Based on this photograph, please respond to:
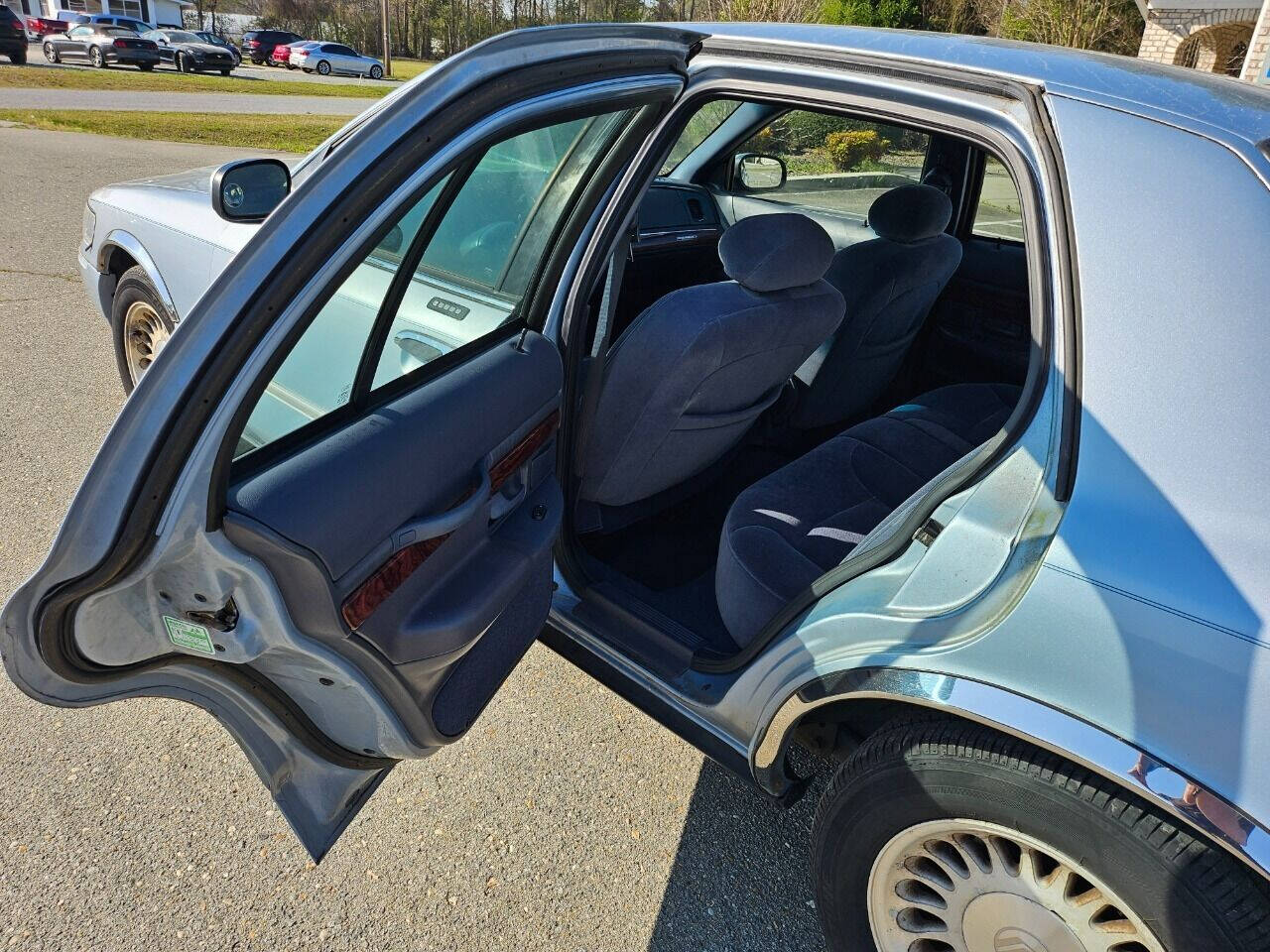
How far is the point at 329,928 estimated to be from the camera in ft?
6.05

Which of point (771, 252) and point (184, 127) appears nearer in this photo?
point (771, 252)

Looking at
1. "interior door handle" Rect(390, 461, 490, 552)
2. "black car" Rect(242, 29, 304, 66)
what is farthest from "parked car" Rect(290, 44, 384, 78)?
"interior door handle" Rect(390, 461, 490, 552)

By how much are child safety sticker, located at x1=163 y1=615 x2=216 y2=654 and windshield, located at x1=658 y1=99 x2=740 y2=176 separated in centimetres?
292

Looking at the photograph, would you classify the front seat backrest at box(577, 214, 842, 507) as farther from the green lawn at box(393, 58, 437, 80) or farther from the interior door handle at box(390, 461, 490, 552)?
the green lawn at box(393, 58, 437, 80)

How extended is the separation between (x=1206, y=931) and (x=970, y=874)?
36cm

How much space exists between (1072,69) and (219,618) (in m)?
1.79

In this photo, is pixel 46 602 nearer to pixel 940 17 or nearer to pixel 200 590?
pixel 200 590

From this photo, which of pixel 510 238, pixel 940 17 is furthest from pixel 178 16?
pixel 510 238

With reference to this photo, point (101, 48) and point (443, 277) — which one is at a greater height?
point (443, 277)

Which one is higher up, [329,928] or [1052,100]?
[1052,100]

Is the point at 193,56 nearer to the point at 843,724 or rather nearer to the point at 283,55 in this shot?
the point at 283,55

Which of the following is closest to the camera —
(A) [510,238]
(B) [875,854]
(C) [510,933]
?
(B) [875,854]

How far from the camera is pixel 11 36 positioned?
21.7 meters

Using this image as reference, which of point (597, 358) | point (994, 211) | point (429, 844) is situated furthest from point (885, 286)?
point (429, 844)
